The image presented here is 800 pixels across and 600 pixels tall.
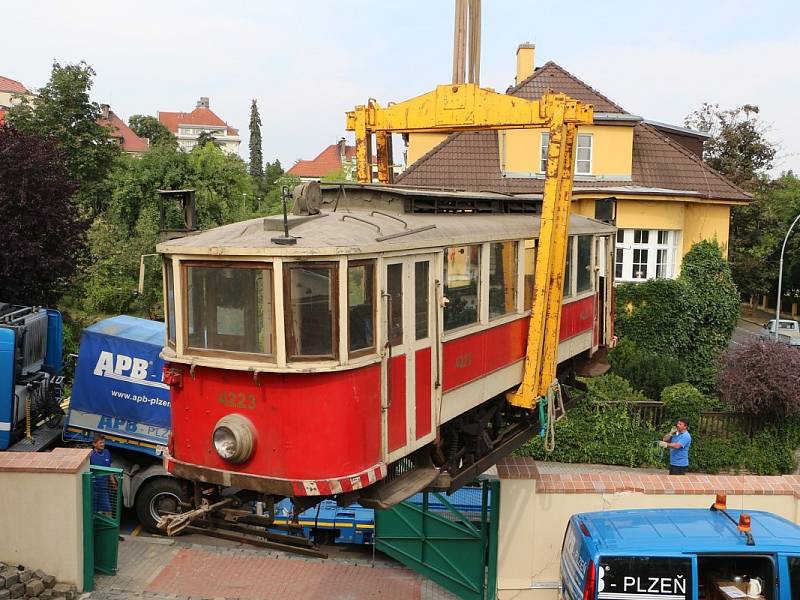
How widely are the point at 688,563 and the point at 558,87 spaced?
20365mm

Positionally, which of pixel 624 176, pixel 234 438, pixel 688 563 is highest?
pixel 624 176

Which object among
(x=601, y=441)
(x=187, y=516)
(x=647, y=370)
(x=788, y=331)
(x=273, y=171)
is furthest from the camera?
(x=273, y=171)

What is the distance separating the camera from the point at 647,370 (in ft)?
69.4

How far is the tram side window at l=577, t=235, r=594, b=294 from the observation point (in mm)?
10406

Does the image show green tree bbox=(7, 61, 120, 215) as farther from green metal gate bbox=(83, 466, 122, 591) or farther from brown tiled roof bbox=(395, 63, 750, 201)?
green metal gate bbox=(83, 466, 122, 591)

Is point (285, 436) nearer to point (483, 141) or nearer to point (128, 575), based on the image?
point (128, 575)

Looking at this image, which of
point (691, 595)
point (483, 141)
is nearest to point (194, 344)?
point (691, 595)

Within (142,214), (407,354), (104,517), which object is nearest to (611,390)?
(104,517)

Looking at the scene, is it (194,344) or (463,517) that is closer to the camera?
(194,344)

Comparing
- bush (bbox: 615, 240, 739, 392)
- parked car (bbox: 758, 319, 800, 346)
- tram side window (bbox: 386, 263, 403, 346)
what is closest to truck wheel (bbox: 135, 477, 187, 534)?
tram side window (bbox: 386, 263, 403, 346)

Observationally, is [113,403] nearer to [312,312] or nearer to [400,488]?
[400,488]

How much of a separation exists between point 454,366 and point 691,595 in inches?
129

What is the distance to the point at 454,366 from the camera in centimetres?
728

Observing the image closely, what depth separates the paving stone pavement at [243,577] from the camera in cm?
1070
